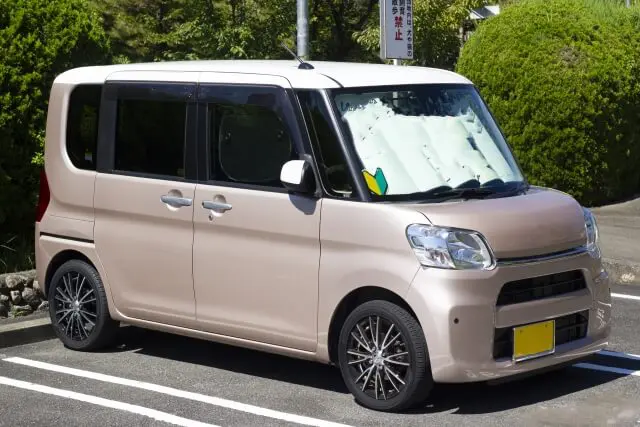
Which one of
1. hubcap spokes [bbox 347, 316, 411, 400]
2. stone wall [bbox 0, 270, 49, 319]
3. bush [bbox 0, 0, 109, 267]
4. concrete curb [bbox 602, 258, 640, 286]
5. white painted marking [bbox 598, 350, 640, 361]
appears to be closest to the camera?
hubcap spokes [bbox 347, 316, 411, 400]

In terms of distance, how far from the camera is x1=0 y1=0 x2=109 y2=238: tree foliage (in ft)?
30.7

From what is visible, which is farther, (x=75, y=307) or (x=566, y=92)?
(x=566, y=92)

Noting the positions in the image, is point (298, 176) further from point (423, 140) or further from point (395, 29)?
point (395, 29)

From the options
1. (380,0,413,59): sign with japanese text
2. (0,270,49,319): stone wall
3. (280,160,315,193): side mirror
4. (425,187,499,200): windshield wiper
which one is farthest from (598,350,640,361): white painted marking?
(380,0,413,59): sign with japanese text

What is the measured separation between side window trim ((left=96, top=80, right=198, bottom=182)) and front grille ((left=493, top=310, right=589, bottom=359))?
2119 millimetres

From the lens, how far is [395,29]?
37.8 feet

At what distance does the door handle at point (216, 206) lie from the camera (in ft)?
22.1

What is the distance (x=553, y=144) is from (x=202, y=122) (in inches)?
270

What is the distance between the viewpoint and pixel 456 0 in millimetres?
25188

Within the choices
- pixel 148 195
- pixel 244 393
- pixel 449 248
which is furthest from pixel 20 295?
pixel 449 248

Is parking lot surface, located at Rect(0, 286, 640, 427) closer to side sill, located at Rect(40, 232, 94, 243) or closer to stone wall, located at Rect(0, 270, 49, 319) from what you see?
stone wall, located at Rect(0, 270, 49, 319)

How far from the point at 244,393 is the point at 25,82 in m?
3.94

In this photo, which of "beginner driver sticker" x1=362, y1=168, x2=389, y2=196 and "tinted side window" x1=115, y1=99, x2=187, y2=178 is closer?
"beginner driver sticker" x1=362, y1=168, x2=389, y2=196

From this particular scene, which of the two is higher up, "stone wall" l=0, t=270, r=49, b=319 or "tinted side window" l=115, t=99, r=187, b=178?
"tinted side window" l=115, t=99, r=187, b=178
